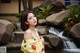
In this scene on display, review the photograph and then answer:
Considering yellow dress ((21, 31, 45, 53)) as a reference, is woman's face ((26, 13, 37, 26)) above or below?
above

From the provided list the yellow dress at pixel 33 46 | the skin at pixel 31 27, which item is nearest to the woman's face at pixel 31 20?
the skin at pixel 31 27

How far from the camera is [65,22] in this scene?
18000 millimetres

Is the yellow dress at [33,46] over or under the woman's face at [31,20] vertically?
under

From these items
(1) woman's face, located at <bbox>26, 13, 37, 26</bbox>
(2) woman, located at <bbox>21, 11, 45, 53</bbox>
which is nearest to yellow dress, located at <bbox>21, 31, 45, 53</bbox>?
(2) woman, located at <bbox>21, 11, 45, 53</bbox>

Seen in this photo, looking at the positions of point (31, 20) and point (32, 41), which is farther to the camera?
point (31, 20)

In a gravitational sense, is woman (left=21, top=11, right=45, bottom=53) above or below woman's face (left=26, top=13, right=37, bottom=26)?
below

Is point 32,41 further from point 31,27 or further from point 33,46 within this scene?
point 31,27

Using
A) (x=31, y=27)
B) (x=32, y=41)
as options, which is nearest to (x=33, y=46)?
(x=32, y=41)

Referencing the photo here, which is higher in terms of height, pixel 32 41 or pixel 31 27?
pixel 31 27

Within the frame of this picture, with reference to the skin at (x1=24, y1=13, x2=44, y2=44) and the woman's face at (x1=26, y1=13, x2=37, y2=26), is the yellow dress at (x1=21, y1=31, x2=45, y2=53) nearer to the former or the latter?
the skin at (x1=24, y1=13, x2=44, y2=44)

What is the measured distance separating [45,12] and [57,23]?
408 centimetres

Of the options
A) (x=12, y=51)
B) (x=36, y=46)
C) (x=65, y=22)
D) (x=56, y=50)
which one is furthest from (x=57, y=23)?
(x=36, y=46)

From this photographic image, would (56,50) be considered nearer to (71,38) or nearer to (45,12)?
(71,38)

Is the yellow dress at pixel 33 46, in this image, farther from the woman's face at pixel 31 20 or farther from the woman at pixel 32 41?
the woman's face at pixel 31 20
